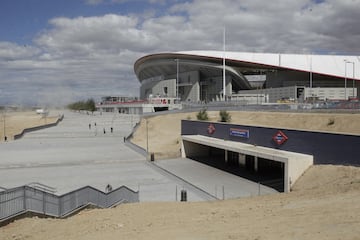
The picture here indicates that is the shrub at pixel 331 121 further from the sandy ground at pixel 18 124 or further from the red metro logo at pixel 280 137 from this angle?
the sandy ground at pixel 18 124

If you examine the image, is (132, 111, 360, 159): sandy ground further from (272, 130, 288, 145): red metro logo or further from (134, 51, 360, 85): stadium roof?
(134, 51, 360, 85): stadium roof

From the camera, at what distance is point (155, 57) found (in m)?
107

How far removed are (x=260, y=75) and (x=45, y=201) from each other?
94428mm

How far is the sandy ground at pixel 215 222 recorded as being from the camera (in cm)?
826

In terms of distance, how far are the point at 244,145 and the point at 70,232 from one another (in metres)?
17.1

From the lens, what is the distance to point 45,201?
42.0 ft

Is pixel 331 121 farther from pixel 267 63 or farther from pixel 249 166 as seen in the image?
pixel 267 63

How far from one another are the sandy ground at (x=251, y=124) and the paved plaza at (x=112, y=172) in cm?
424

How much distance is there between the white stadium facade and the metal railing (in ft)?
210

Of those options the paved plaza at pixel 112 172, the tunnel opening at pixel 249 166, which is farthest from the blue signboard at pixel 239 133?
the paved plaza at pixel 112 172

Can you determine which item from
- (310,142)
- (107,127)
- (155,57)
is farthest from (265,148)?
(155,57)

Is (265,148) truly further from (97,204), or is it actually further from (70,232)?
(70,232)

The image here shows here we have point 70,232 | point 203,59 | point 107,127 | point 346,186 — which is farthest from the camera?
point 203,59

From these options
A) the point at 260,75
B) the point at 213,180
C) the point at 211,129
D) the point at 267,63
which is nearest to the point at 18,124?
the point at 267,63
